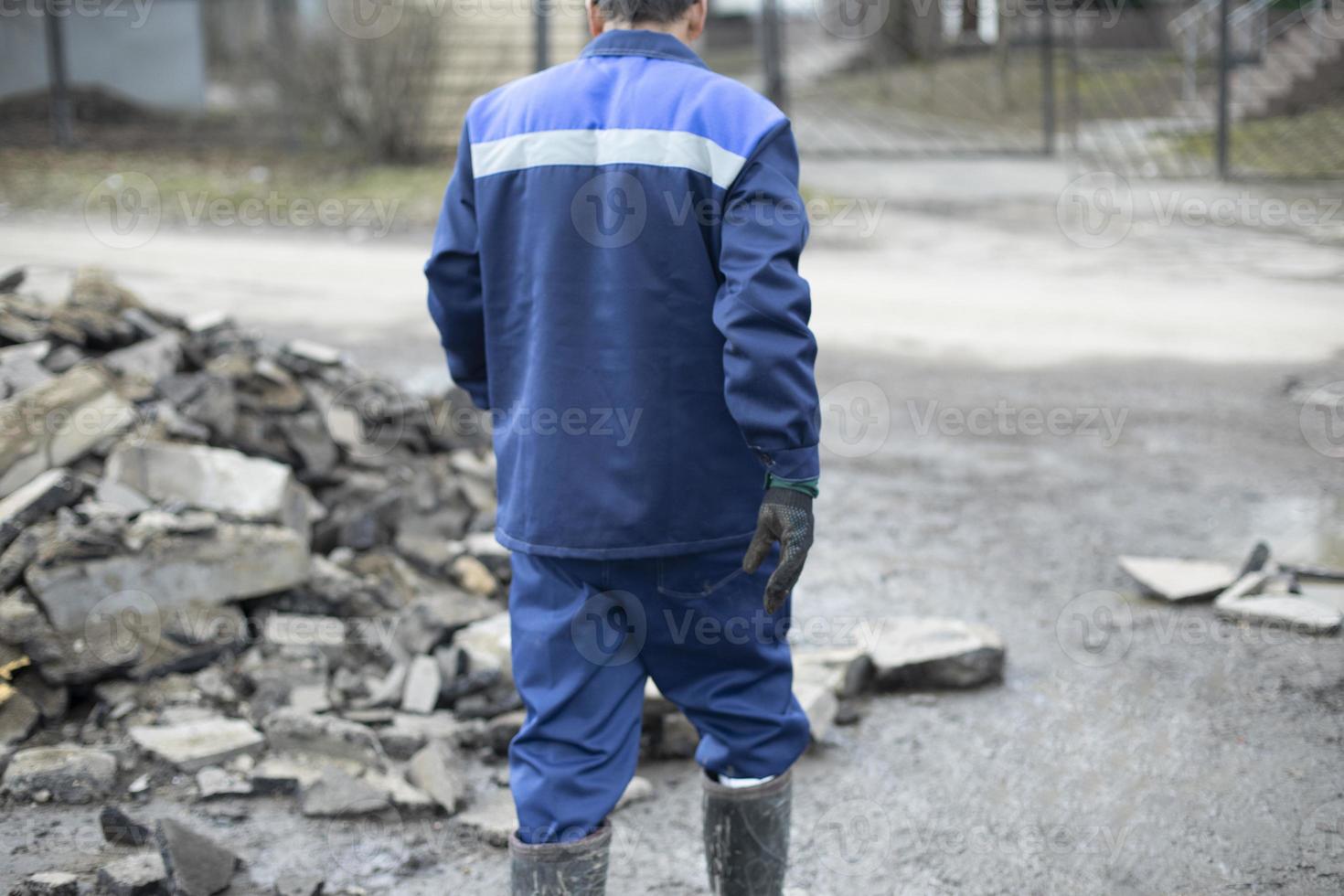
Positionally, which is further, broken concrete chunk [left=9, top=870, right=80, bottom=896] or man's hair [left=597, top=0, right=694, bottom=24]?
broken concrete chunk [left=9, top=870, right=80, bottom=896]

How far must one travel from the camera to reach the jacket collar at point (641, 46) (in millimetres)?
2441

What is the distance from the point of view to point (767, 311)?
2.22 m

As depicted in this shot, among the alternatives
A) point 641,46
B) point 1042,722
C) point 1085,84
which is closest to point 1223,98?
point 1085,84

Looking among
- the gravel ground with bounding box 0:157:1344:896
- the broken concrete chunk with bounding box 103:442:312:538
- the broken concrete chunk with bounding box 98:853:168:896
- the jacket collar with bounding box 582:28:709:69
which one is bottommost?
the gravel ground with bounding box 0:157:1344:896

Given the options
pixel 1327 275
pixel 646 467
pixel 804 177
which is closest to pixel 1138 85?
pixel 804 177

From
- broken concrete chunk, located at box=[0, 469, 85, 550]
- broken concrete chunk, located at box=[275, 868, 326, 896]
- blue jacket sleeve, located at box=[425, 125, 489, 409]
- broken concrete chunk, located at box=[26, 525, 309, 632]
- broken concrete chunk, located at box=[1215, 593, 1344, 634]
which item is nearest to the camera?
blue jacket sleeve, located at box=[425, 125, 489, 409]

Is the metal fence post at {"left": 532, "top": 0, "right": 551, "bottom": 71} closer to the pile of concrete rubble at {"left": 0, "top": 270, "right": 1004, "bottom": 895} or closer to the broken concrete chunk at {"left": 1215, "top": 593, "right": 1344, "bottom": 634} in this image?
the pile of concrete rubble at {"left": 0, "top": 270, "right": 1004, "bottom": 895}

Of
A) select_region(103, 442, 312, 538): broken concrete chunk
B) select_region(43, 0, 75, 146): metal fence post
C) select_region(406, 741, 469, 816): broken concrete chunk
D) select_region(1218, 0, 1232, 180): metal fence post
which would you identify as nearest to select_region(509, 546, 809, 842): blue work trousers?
select_region(406, 741, 469, 816): broken concrete chunk

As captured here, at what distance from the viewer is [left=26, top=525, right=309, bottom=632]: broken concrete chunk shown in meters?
3.64

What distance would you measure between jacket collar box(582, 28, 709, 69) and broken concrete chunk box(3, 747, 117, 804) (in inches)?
85.0

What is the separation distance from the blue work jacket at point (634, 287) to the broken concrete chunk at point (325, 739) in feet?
3.71

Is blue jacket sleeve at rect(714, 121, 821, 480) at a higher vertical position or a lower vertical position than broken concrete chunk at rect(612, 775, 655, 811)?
higher

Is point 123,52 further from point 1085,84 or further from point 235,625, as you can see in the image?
point 235,625

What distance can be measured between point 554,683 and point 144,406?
9.16 feet
